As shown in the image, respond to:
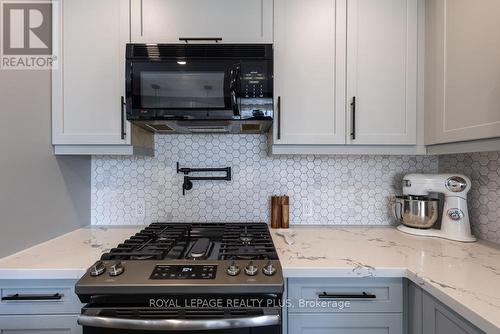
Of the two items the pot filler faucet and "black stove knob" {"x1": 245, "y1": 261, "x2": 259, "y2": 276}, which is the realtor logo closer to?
the pot filler faucet

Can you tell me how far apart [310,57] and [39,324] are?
63.4 inches

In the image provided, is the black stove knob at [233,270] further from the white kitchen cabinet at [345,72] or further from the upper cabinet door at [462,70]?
the upper cabinet door at [462,70]

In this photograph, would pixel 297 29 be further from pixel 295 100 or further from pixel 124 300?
pixel 124 300

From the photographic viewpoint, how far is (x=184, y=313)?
3.00 ft

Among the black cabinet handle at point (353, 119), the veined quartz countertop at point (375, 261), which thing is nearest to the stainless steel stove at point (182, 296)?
the veined quartz countertop at point (375, 261)

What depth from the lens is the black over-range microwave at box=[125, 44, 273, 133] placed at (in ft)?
4.14

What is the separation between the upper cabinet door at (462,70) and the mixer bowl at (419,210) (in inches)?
12.5

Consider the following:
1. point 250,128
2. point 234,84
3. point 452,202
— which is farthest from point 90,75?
point 452,202

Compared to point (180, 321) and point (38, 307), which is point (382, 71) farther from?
point (38, 307)

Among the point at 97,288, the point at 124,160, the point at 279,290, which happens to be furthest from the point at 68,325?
the point at 124,160

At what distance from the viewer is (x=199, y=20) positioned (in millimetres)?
1373

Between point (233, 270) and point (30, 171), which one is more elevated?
point (30, 171)

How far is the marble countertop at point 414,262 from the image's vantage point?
79 cm

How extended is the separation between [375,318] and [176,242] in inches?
34.9
